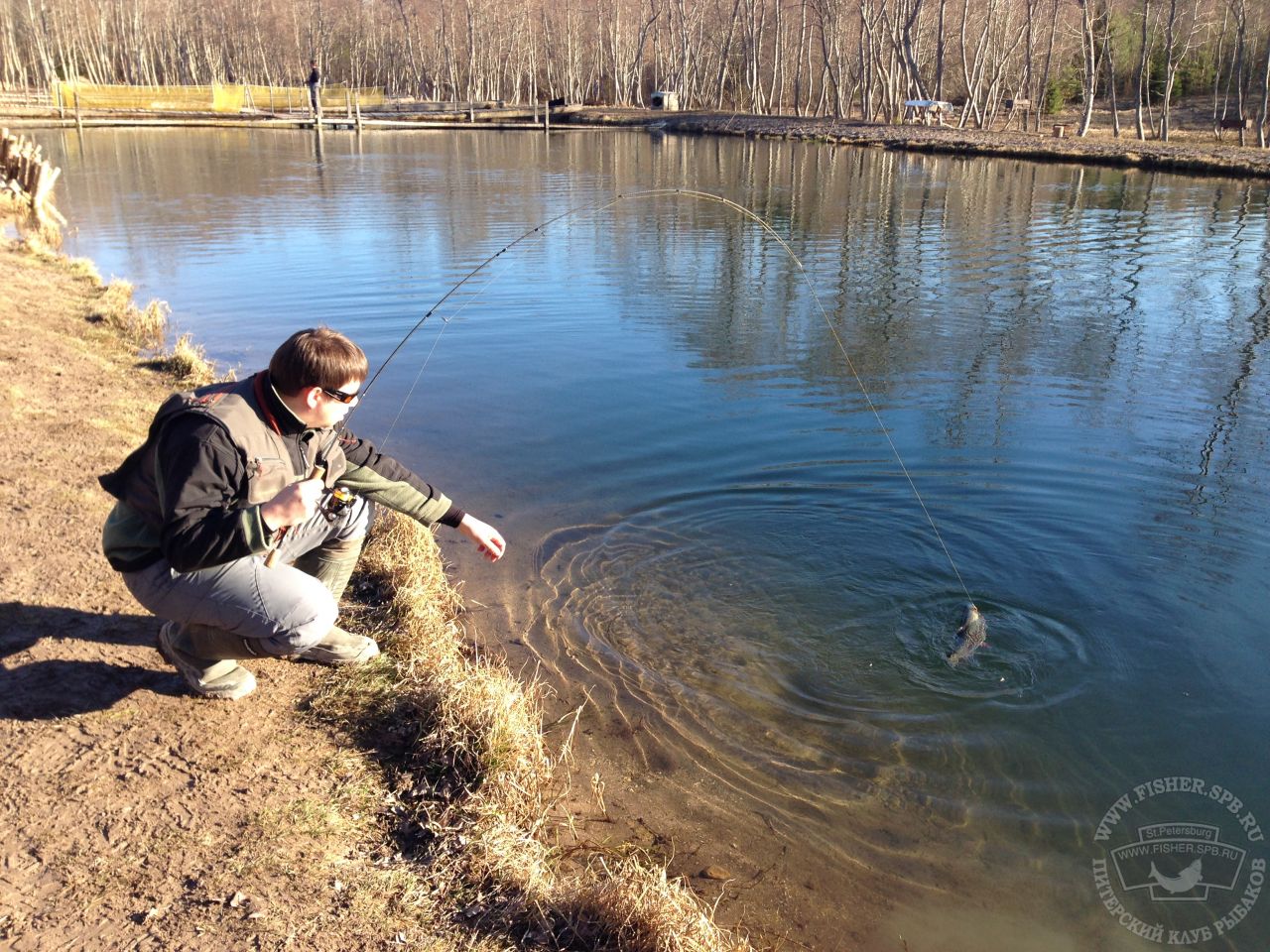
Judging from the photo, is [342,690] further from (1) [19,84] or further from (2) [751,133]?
(1) [19,84]

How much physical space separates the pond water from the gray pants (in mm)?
1736

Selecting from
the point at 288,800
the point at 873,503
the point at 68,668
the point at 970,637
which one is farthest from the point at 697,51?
the point at 288,800

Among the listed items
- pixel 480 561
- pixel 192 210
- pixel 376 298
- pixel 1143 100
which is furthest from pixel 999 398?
pixel 1143 100

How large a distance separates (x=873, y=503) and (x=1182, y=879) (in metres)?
3.60

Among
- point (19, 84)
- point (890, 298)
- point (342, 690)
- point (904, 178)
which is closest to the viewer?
point (342, 690)

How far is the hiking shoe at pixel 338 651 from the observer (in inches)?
166

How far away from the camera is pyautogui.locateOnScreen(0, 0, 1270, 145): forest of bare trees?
57.9 m

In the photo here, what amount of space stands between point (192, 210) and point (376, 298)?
36.3ft

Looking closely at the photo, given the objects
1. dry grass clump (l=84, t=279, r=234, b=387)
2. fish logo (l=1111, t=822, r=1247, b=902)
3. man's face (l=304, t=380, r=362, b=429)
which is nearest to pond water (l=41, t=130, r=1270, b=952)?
fish logo (l=1111, t=822, r=1247, b=902)

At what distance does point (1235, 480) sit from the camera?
7461 millimetres

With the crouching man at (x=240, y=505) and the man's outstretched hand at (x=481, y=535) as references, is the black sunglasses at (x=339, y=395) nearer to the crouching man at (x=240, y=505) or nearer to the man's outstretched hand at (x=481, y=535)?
the crouching man at (x=240, y=505)

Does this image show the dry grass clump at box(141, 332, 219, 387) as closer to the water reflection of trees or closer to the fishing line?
the fishing line

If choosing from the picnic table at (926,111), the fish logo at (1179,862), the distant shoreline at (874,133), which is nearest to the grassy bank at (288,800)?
the fish logo at (1179,862)

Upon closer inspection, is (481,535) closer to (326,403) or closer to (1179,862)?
(326,403)
